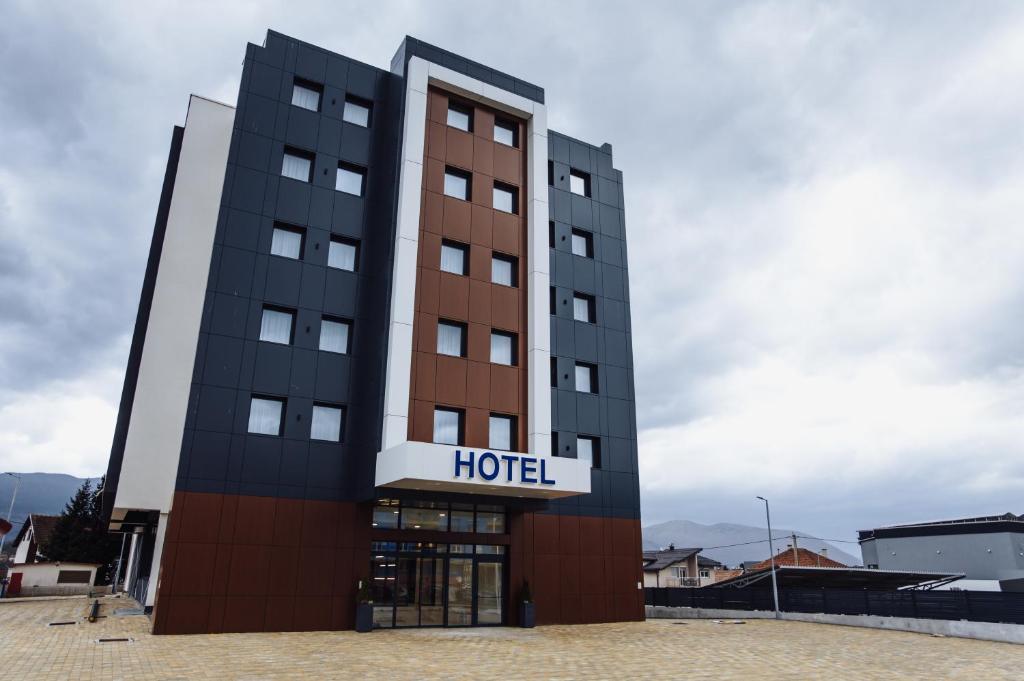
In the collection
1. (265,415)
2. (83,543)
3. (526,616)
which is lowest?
(526,616)

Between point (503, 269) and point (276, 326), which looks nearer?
point (276, 326)

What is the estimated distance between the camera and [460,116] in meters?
33.3

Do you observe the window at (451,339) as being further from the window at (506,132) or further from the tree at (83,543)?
the tree at (83,543)

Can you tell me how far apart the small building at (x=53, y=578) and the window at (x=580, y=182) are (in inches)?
1748

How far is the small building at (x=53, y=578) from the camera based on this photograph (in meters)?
49.3

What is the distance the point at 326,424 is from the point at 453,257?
9141 mm

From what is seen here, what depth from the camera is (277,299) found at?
2827 centimetres

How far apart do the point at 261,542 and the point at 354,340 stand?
348 inches

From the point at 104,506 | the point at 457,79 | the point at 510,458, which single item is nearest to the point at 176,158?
the point at 457,79

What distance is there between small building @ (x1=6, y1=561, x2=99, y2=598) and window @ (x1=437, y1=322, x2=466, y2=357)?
126ft

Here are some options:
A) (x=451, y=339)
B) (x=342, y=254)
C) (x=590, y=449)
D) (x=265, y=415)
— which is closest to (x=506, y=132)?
(x=342, y=254)

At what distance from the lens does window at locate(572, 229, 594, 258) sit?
1469 inches

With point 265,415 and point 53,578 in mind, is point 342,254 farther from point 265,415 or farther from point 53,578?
point 53,578

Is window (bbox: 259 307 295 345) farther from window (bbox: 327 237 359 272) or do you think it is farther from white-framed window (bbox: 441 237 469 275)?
white-framed window (bbox: 441 237 469 275)
